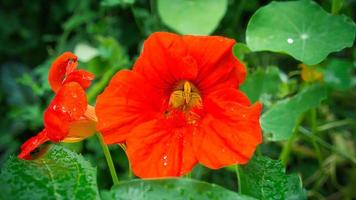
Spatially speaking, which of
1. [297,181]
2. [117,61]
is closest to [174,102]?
[297,181]

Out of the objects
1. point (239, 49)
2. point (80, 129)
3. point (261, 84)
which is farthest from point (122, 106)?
point (261, 84)

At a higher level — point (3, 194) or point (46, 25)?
point (3, 194)

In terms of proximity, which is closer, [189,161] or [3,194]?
[3,194]

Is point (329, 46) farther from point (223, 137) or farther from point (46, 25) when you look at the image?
point (46, 25)

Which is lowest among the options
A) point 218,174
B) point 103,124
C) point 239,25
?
point 218,174

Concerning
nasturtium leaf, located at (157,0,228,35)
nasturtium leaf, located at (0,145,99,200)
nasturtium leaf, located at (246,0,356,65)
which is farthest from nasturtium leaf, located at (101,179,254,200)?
nasturtium leaf, located at (157,0,228,35)

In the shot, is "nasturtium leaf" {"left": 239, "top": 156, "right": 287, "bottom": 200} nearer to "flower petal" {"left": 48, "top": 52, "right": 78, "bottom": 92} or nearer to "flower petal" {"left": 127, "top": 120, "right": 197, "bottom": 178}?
"flower petal" {"left": 127, "top": 120, "right": 197, "bottom": 178}

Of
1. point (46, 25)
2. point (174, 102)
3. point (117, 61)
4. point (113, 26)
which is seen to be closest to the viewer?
point (174, 102)
